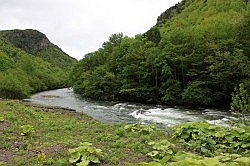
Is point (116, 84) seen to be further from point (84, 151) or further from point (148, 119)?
point (84, 151)

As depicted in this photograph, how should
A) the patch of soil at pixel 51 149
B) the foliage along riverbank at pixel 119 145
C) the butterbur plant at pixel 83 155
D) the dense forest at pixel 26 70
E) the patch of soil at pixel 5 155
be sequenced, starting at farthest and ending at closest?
the dense forest at pixel 26 70, the patch of soil at pixel 51 149, the patch of soil at pixel 5 155, the foliage along riverbank at pixel 119 145, the butterbur plant at pixel 83 155

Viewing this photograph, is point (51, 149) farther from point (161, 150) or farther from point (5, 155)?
point (161, 150)

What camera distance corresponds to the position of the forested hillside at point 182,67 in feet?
106

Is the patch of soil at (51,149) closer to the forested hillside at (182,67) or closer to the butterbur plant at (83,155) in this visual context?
the butterbur plant at (83,155)

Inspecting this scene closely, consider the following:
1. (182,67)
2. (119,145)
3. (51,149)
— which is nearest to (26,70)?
(182,67)

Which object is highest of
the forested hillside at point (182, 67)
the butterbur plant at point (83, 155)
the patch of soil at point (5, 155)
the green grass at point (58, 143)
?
the forested hillside at point (182, 67)

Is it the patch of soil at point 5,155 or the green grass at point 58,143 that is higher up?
the green grass at point 58,143

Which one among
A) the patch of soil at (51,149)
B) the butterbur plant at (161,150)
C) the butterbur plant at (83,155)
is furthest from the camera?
the patch of soil at (51,149)

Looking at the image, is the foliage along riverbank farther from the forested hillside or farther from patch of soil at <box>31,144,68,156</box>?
the forested hillside

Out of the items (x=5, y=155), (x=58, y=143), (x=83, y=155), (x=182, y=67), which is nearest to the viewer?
(x=83, y=155)

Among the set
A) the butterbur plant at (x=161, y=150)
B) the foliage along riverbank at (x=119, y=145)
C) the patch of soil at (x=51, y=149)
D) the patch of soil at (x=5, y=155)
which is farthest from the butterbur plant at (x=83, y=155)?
the patch of soil at (x=5, y=155)

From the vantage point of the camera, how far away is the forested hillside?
106 ft

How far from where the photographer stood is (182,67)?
37.6 m

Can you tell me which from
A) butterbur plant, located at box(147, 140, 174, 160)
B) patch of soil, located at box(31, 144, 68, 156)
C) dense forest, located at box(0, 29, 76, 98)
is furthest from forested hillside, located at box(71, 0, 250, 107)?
patch of soil, located at box(31, 144, 68, 156)
